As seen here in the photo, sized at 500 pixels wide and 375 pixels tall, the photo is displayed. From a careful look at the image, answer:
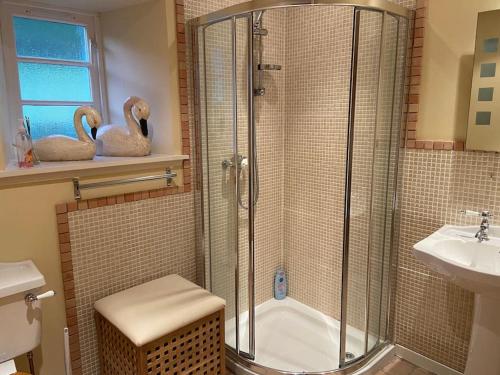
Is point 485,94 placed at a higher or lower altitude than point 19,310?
higher

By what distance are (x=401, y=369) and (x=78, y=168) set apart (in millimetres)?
1994

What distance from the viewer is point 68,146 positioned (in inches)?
71.4

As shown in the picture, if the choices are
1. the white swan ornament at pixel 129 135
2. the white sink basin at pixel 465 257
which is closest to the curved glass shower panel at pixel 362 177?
the white sink basin at pixel 465 257

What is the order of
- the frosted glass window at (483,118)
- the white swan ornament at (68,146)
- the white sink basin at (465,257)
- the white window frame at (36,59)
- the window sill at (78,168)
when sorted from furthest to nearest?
the white window frame at (36,59), the white swan ornament at (68,146), the frosted glass window at (483,118), the window sill at (78,168), the white sink basin at (465,257)

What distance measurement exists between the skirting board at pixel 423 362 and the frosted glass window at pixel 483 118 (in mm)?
1289

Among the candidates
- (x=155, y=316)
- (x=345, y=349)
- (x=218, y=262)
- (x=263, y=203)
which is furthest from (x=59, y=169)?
(x=345, y=349)

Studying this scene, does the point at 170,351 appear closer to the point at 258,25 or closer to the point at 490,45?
the point at 258,25

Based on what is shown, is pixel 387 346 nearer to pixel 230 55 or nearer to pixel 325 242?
pixel 325 242

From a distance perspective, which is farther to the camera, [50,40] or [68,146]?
[50,40]

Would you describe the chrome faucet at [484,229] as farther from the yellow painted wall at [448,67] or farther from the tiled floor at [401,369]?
the tiled floor at [401,369]

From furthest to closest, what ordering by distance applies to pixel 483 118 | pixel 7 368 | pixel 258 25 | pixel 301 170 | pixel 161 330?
pixel 301 170 < pixel 258 25 < pixel 483 118 < pixel 161 330 < pixel 7 368

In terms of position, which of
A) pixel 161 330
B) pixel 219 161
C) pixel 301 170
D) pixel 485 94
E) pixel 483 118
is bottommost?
pixel 161 330

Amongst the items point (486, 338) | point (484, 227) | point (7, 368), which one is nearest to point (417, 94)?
point (484, 227)

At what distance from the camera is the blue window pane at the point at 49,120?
6.73ft
